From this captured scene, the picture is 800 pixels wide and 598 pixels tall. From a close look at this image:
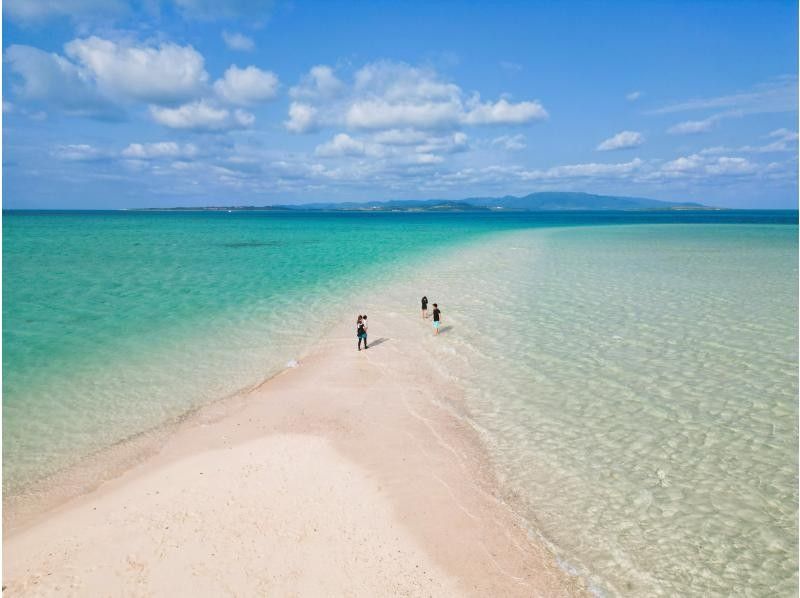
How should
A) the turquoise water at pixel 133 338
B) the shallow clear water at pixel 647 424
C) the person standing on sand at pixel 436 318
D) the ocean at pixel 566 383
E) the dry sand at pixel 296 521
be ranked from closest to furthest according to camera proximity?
the dry sand at pixel 296 521 → the shallow clear water at pixel 647 424 → the ocean at pixel 566 383 → the turquoise water at pixel 133 338 → the person standing on sand at pixel 436 318

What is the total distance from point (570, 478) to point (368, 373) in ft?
28.3

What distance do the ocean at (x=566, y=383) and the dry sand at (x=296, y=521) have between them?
1.04 meters

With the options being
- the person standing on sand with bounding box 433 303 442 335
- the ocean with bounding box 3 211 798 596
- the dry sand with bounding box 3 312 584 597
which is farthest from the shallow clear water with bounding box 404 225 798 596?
the dry sand with bounding box 3 312 584 597

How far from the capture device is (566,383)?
16281mm

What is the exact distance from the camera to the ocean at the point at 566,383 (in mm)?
9516

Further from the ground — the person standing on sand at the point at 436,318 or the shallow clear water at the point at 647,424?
the person standing on sand at the point at 436,318

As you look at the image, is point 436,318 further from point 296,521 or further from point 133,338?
point 133,338

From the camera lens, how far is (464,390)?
1636 centimetres

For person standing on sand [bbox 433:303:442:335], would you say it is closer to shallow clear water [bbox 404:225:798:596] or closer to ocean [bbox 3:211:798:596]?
shallow clear water [bbox 404:225:798:596]

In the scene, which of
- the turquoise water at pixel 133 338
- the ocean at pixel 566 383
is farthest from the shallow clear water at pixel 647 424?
the turquoise water at pixel 133 338

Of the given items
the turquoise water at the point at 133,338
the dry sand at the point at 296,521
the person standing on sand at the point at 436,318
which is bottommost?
the dry sand at the point at 296,521

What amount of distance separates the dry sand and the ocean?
3.42ft

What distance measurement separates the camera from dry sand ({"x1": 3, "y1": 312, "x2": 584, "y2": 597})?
8.19 metres

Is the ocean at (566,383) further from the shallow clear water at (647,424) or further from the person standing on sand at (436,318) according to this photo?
the person standing on sand at (436,318)
